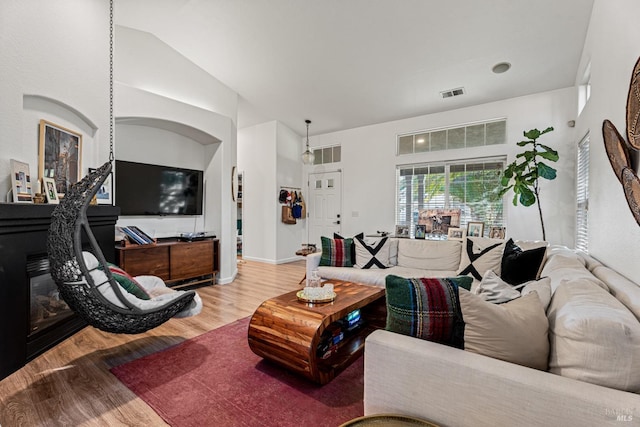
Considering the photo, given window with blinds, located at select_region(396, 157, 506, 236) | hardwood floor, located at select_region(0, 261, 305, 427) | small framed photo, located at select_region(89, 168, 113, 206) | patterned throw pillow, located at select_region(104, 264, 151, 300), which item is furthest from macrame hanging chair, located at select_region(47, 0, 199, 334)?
window with blinds, located at select_region(396, 157, 506, 236)

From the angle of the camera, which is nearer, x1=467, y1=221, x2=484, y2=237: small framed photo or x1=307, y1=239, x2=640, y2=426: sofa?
x1=307, y1=239, x2=640, y2=426: sofa

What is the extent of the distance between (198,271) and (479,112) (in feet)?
16.8

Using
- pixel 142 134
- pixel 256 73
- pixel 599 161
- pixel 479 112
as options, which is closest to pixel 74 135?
pixel 142 134

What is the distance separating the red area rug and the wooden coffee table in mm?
105

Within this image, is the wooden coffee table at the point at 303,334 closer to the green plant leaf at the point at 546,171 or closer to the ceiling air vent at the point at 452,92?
the green plant leaf at the point at 546,171

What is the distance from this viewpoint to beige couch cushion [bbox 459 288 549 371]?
1.05 m

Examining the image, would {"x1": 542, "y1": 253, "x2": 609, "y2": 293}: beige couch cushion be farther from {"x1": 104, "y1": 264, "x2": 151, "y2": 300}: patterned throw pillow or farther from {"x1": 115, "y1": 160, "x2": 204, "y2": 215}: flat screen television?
{"x1": 115, "y1": 160, "x2": 204, "y2": 215}: flat screen television

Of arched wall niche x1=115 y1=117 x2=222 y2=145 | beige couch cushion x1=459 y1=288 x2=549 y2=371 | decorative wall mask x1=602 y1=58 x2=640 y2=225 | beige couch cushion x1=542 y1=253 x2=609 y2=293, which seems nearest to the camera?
beige couch cushion x1=459 y1=288 x2=549 y2=371

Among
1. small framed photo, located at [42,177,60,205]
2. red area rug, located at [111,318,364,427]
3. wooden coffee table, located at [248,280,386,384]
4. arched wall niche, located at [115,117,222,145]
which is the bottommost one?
red area rug, located at [111,318,364,427]

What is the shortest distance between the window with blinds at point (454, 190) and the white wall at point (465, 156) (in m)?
0.14

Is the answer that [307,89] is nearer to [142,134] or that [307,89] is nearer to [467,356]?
[142,134]

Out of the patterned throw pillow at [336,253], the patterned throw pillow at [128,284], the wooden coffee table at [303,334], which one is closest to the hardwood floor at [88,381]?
the patterned throw pillow at [128,284]

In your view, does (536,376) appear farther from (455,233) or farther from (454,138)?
(454,138)

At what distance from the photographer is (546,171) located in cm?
373
